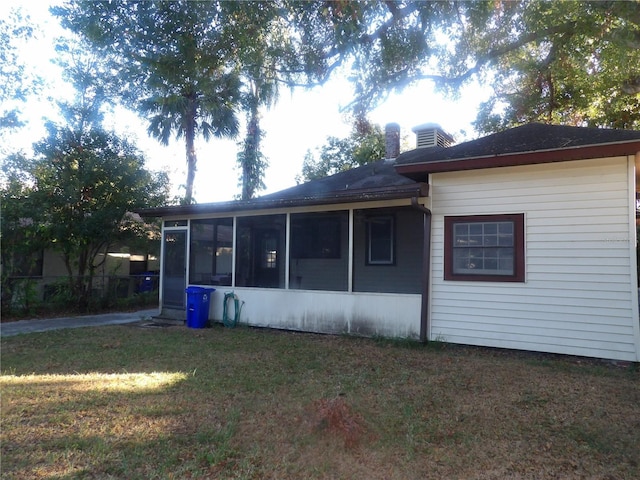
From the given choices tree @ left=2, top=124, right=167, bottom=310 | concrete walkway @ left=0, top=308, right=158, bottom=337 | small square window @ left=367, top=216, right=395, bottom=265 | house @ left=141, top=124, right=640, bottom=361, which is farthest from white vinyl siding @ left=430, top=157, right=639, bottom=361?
tree @ left=2, top=124, right=167, bottom=310

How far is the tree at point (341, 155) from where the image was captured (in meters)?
26.2

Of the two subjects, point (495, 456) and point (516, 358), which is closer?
point (495, 456)

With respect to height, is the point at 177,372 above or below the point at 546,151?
below

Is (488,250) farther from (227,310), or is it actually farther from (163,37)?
(163,37)

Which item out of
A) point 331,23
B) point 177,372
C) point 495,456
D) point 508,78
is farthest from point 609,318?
point 508,78

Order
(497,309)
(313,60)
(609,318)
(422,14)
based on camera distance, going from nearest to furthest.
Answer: (609,318), (497,309), (422,14), (313,60)

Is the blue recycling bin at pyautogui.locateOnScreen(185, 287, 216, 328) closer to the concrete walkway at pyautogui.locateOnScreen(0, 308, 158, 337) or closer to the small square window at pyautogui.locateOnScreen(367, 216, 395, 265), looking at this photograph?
the concrete walkway at pyautogui.locateOnScreen(0, 308, 158, 337)

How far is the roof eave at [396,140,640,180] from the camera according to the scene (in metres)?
6.36

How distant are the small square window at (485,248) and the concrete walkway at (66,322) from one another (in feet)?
25.1

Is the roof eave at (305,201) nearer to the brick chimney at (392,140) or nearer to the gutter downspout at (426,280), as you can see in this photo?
the gutter downspout at (426,280)

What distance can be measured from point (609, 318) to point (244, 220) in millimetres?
7340

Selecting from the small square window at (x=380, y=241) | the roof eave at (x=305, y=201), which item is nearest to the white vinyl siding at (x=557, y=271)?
the roof eave at (x=305, y=201)

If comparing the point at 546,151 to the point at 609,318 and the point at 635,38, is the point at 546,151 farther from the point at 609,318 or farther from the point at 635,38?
the point at 635,38

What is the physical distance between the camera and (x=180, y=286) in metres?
10.9
